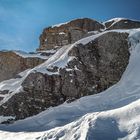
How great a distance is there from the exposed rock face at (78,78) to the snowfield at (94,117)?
60cm

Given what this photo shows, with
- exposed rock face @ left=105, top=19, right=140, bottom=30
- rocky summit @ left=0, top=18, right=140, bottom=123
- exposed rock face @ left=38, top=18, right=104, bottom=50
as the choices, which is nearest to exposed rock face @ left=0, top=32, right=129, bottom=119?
rocky summit @ left=0, top=18, right=140, bottom=123

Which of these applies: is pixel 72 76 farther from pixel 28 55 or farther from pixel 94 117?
pixel 28 55

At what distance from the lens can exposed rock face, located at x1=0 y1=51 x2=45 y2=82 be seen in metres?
39.2

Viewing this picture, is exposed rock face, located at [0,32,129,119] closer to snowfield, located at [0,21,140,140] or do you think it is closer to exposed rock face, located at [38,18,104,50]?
snowfield, located at [0,21,140,140]

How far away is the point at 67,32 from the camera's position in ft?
144

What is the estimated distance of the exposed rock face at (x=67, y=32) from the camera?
43.6m

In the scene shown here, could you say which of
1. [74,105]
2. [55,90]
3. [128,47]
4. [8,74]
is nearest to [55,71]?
[55,90]

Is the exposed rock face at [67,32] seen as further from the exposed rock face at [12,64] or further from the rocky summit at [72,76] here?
the rocky summit at [72,76]

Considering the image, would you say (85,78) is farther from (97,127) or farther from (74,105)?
(97,127)

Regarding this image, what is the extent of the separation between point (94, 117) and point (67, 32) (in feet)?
85.9

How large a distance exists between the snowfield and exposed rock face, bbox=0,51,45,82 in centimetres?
926

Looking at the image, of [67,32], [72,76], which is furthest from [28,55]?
[72,76]

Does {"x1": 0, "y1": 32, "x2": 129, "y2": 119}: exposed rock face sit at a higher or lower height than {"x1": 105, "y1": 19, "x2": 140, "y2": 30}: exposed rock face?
lower

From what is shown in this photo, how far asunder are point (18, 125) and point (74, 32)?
21363mm
